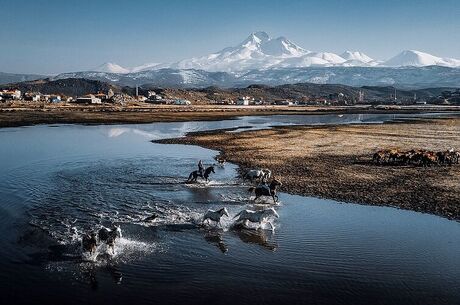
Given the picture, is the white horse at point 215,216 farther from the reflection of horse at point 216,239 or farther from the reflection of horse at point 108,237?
the reflection of horse at point 108,237

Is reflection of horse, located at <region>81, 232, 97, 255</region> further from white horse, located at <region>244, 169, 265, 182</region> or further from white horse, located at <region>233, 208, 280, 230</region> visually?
white horse, located at <region>244, 169, 265, 182</region>

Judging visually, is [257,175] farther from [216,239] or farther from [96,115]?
[96,115]

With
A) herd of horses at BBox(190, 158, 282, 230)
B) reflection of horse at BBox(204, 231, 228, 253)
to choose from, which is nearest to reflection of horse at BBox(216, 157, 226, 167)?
herd of horses at BBox(190, 158, 282, 230)

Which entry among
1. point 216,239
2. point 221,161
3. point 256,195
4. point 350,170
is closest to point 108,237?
point 216,239

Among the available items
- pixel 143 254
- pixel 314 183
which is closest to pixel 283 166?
pixel 314 183

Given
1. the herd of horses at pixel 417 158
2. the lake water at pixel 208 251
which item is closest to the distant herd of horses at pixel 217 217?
the lake water at pixel 208 251

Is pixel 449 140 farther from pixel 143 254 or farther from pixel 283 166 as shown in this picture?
pixel 143 254
